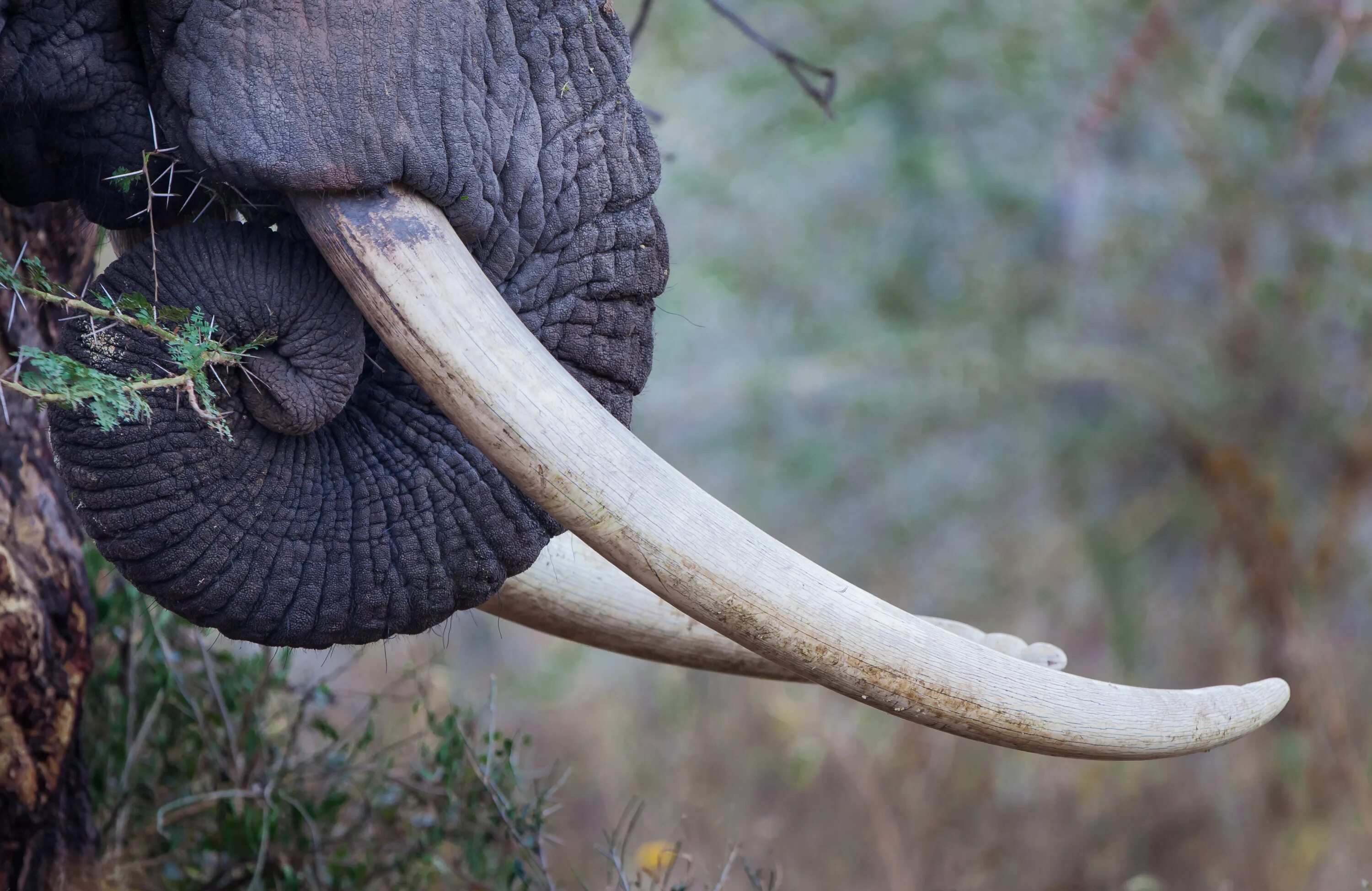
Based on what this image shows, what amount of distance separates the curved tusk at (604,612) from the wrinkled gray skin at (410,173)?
0.42 metres

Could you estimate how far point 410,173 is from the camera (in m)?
1.71

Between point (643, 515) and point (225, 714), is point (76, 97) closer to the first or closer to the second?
point (643, 515)

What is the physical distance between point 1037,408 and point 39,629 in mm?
5304

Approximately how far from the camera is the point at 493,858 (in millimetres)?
3164

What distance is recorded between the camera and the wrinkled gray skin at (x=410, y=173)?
1.68 m

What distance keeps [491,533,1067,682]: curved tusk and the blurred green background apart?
243cm

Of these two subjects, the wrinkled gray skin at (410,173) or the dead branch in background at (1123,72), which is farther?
the dead branch in background at (1123,72)

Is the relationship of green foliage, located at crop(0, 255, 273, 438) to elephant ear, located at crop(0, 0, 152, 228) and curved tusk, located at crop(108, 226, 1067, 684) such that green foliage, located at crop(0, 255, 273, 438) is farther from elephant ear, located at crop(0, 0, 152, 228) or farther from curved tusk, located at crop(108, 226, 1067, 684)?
curved tusk, located at crop(108, 226, 1067, 684)

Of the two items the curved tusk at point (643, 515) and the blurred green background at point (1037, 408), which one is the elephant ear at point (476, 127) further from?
the blurred green background at point (1037, 408)

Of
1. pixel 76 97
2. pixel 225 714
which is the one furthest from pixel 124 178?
pixel 225 714

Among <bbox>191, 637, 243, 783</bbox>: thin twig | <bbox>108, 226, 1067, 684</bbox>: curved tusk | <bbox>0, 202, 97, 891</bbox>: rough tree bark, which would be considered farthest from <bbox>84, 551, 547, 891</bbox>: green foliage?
<bbox>108, 226, 1067, 684</bbox>: curved tusk

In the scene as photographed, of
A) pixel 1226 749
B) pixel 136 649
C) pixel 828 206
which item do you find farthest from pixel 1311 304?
pixel 136 649

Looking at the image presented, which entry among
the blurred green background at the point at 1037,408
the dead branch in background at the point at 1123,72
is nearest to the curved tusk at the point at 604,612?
the blurred green background at the point at 1037,408

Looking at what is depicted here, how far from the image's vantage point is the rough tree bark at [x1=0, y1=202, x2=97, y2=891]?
2.24 m
